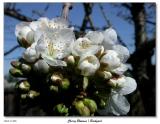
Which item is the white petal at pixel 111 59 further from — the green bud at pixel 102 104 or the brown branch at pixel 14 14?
the brown branch at pixel 14 14

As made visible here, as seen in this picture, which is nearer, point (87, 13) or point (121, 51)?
point (121, 51)

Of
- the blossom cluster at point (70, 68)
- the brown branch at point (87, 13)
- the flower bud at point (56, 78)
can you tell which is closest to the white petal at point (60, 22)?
the blossom cluster at point (70, 68)

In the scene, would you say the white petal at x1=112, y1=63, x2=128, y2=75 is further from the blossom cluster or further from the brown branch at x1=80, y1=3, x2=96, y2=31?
the brown branch at x1=80, y1=3, x2=96, y2=31

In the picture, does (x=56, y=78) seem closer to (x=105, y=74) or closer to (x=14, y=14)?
(x=105, y=74)

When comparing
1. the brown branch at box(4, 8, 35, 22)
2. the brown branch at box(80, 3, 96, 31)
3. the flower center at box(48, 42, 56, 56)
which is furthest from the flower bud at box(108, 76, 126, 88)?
the brown branch at box(4, 8, 35, 22)

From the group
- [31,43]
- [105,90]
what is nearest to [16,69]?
[31,43]

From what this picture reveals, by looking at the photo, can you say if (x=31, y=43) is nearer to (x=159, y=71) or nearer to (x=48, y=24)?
(x=48, y=24)

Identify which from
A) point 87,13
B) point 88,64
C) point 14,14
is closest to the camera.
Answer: point 88,64

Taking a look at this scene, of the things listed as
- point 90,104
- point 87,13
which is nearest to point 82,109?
point 90,104
